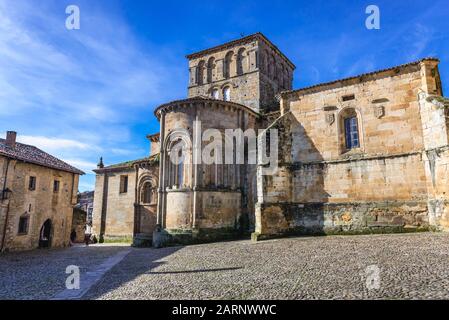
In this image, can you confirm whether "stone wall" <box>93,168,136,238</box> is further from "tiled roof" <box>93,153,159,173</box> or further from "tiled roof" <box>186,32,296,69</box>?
"tiled roof" <box>186,32,296,69</box>

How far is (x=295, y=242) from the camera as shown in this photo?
11.6m

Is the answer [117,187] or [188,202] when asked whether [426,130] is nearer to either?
[188,202]

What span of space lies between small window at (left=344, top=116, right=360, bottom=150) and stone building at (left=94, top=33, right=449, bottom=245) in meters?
0.05

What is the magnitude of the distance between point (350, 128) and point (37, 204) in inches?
756

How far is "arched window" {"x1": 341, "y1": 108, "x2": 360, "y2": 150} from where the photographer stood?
1409 centimetres

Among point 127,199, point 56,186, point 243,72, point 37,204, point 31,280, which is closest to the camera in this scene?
point 31,280

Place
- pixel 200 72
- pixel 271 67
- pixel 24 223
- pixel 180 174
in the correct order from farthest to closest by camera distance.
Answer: pixel 200 72 → pixel 271 67 → pixel 180 174 → pixel 24 223

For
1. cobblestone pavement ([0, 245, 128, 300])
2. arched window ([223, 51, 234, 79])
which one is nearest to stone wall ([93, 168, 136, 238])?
cobblestone pavement ([0, 245, 128, 300])

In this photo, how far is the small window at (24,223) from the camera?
17484 mm

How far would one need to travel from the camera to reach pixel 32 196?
60.2 ft

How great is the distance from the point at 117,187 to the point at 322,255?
21183 millimetres

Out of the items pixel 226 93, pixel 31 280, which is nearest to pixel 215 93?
pixel 226 93

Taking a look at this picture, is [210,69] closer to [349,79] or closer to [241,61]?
[241,61]

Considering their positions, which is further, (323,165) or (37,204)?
(37,204)
